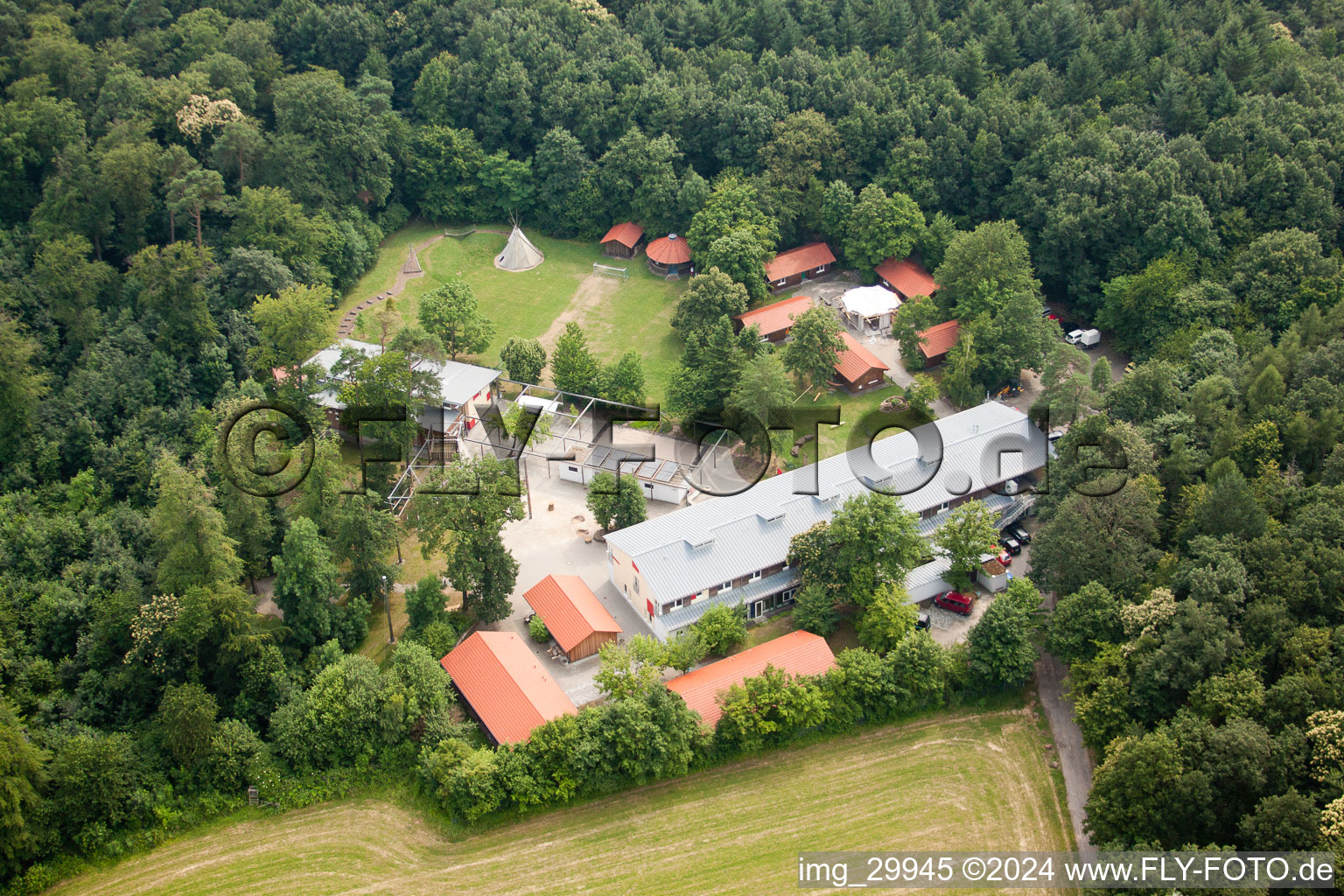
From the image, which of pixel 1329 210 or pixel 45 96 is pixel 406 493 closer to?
pixel 45 96

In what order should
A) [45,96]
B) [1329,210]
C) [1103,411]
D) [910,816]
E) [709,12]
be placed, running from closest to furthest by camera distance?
[910,816]
[1103,411]
[1329,210]
[45,96]
[709,12]

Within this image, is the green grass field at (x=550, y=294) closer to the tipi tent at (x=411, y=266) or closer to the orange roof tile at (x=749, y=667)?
the tipi tent at (x=411, y=266)

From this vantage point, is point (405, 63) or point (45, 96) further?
point (405, 63)

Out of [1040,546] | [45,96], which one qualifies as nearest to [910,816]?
[1040,546]

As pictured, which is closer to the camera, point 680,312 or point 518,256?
point 680,312

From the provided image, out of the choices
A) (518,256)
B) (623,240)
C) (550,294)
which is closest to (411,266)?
(518,256)

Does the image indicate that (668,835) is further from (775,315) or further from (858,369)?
(775,315)
